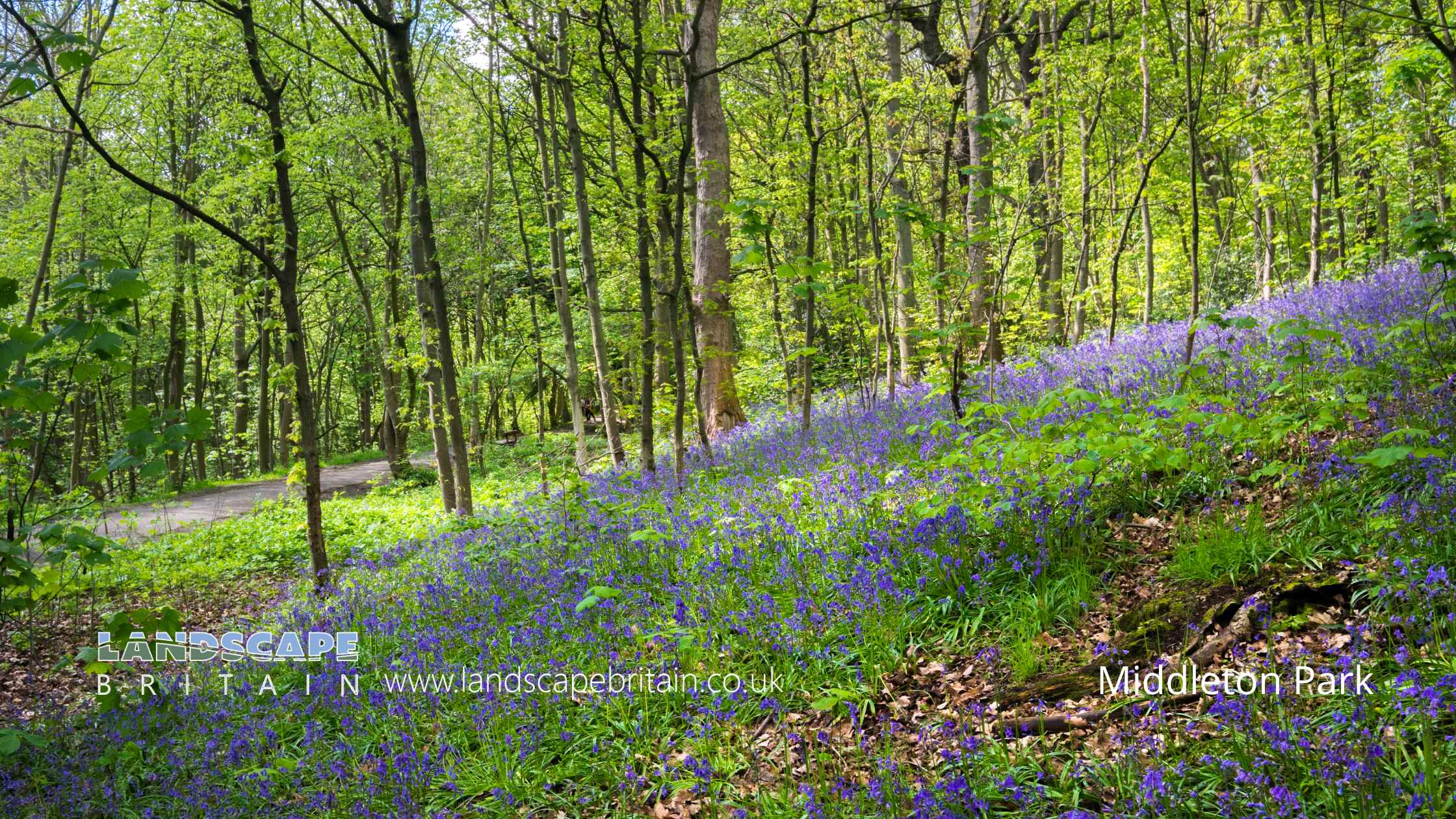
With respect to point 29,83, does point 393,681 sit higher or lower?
lower

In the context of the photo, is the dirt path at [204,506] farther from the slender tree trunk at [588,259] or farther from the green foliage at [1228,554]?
the green foliage at [1228,554]

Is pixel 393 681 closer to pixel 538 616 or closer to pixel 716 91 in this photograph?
pixel 538 616

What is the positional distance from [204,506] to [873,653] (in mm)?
18852

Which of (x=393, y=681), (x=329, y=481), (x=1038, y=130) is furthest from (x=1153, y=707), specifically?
(x=329, y=481)

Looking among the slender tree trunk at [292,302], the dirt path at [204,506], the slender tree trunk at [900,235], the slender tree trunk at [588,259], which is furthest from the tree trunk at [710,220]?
the dirt path at [204,506]

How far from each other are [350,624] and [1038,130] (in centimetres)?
883

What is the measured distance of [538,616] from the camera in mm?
4527

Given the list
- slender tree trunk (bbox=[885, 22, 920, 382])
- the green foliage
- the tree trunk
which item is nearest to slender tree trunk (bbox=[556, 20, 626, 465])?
the tree trunk

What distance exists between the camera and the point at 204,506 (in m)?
16.9

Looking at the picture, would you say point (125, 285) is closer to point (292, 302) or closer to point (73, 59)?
point (73, 59)

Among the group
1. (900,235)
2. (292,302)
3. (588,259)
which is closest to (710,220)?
(588,259)

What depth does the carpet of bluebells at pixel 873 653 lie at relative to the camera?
89.9 inches

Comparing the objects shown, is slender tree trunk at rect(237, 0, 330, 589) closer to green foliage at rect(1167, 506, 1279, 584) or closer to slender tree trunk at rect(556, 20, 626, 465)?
slender tree trunk at rect(556, 20, 626, 465)

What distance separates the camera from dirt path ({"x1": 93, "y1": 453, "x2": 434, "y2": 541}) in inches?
532
